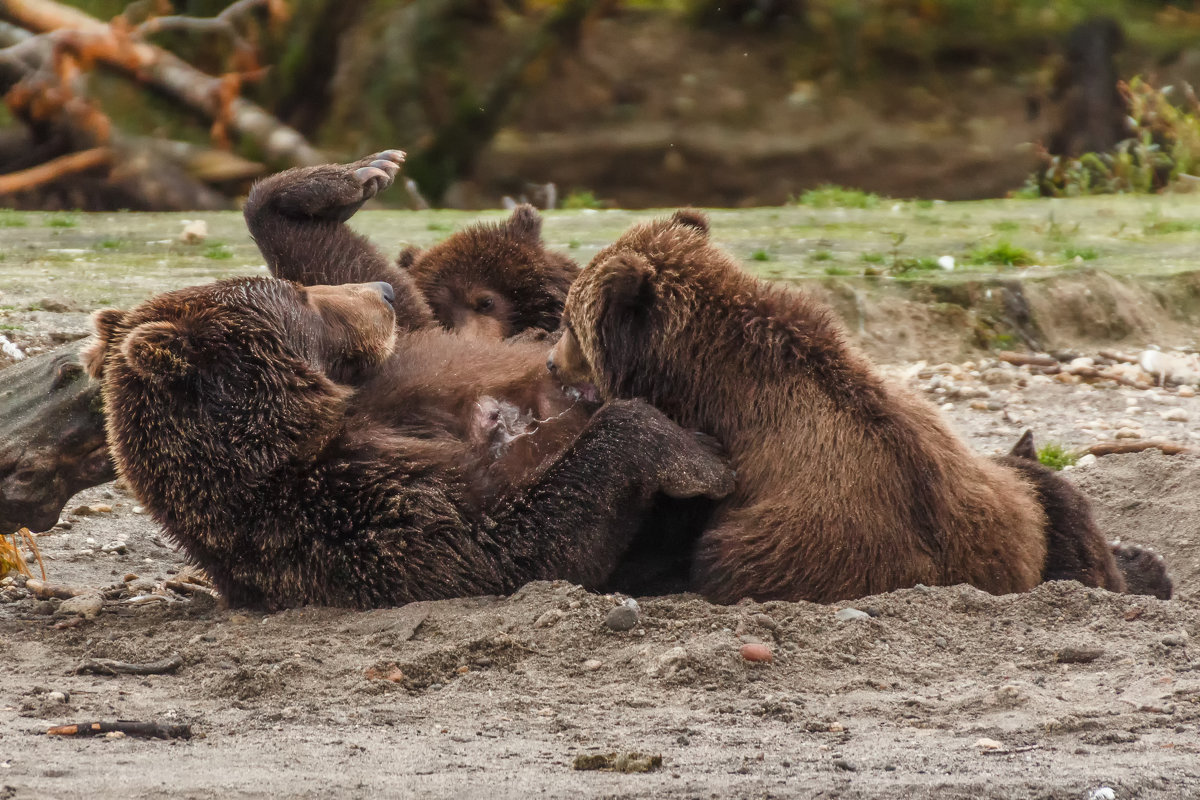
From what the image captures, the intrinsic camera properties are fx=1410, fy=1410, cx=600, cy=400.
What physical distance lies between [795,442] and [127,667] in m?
1.97

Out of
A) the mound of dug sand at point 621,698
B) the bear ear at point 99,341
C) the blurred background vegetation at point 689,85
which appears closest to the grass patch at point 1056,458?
the mound of dug sand at point 621,698

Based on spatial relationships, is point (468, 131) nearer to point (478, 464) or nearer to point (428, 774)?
point (478, 464)

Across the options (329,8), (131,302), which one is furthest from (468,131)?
(131,302)

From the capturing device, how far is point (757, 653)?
11.9 feet

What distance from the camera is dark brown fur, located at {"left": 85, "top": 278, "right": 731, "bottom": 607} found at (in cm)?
412

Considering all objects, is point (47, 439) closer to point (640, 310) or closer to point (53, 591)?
point (53, 591)

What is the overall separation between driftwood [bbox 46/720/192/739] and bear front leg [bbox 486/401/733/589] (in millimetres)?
1204

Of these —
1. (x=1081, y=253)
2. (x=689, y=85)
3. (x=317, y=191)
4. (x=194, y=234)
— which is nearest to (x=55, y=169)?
(x=194, y=234)

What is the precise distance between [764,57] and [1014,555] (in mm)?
18444

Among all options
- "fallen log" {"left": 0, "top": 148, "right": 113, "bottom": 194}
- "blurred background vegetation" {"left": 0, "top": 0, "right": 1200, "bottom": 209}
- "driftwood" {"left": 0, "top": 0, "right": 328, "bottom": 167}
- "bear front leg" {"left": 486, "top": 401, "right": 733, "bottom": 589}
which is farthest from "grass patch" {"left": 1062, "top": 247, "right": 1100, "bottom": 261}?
"fallen log" {"left": 0, "top": 148, "right": 113, "bottom": 194}

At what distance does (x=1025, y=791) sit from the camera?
262 cm

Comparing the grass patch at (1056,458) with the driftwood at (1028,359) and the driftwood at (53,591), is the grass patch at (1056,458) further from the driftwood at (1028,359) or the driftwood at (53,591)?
the driftwood at (53,591)

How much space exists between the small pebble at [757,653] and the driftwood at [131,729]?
4.55 ft

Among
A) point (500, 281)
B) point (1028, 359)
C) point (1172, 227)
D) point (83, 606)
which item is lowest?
point (1028, 359)
